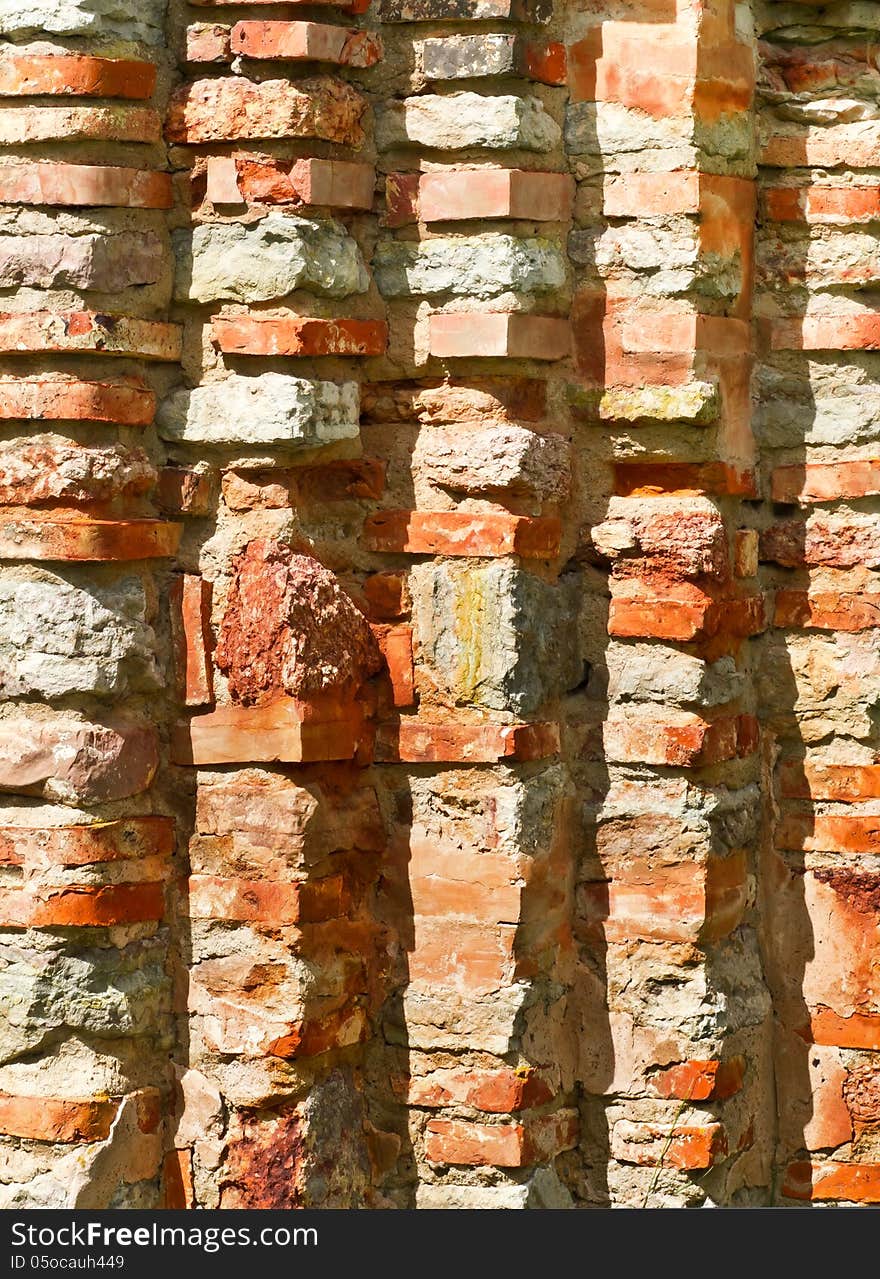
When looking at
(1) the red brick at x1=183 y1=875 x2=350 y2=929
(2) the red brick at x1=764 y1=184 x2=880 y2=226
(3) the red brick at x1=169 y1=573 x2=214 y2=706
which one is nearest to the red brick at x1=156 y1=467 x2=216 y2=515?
(3) the red brick at x1=169 y1=573 x2=214 y2=706

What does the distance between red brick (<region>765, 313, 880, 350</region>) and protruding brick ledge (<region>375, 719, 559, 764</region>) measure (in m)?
0.99

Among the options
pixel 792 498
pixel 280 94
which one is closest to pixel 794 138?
pixel 792 498

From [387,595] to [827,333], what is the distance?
1.10 metres

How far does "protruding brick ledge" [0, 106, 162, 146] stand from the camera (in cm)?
343

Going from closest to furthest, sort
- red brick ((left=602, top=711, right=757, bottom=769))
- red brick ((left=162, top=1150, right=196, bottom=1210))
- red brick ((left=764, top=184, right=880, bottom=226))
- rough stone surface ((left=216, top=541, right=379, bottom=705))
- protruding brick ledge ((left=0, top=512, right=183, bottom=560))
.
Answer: protruding brick ledge ((left=0, top=512, right=183, bottom=560))
rough stone surface ((left=216, top=541, right=379, bottom=705))
red brick ((left=162, top=1150, right=196, bottom=1210))
red brick ((left=602, top=711, right=757, bottom=769))
red brick ((left=764, top=184, right=880, bottom=226))

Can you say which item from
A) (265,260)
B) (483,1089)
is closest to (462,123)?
(265,260)

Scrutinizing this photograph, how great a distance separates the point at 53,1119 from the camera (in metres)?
3.45

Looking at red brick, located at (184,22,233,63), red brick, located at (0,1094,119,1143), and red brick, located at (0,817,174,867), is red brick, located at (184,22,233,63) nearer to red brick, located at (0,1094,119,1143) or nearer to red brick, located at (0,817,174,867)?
red brick, located at (0,817,174,867)

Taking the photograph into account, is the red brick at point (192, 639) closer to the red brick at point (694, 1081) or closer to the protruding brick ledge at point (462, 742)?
the protruding brick ledge at point (462, 742)

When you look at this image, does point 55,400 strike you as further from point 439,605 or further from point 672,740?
point 672,740

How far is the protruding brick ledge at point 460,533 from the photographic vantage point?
12.0ft

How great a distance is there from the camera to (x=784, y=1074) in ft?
13.2

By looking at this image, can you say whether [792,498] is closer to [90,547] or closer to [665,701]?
[665,701]

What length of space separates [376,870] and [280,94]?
1.52 m
